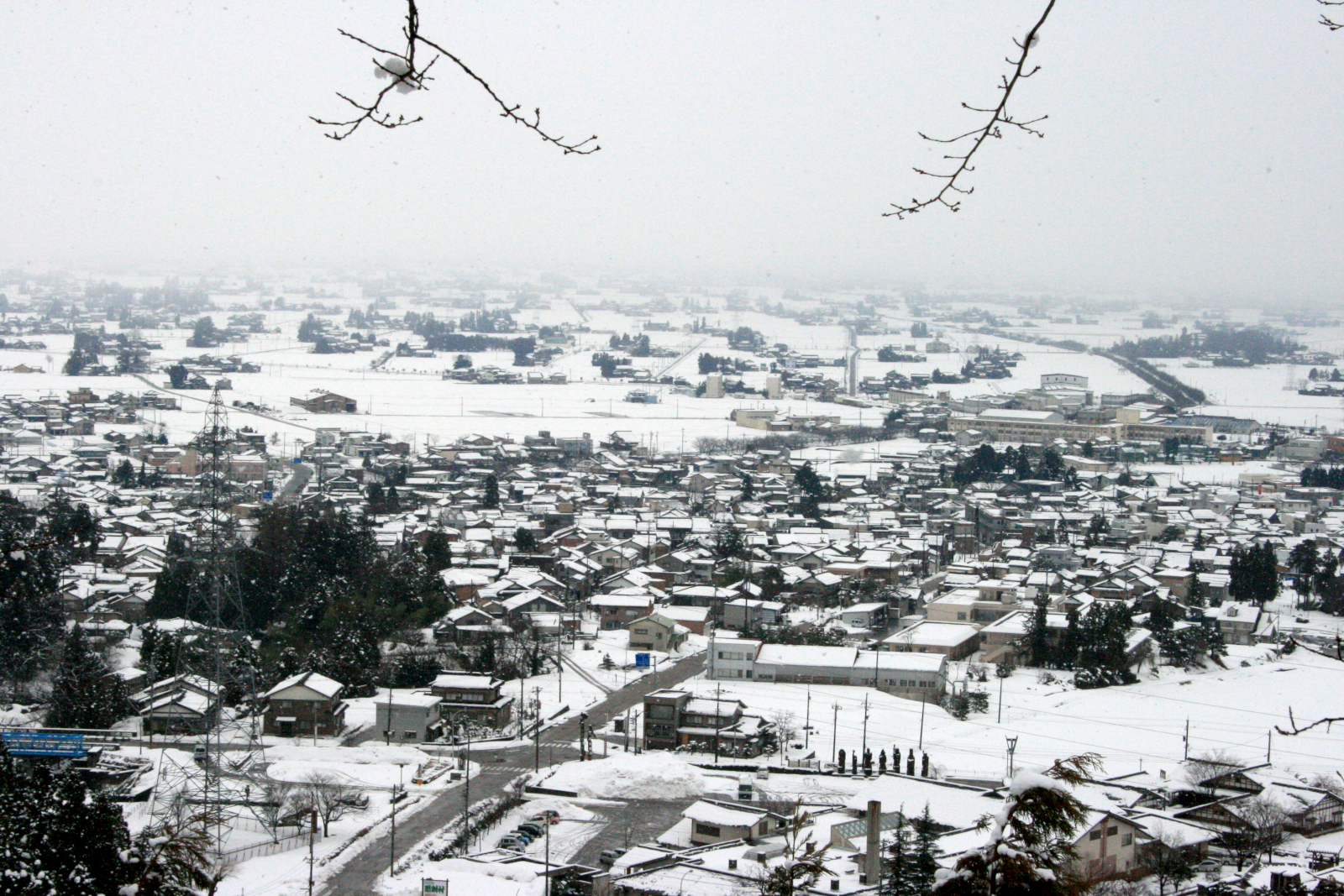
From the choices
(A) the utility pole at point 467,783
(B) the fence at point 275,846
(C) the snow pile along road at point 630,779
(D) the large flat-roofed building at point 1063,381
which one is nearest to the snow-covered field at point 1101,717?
(C) the snow pile along road at point 630,779

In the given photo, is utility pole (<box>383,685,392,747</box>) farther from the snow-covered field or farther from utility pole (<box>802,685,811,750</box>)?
utility pole (<box>802,685,811,750</box>)

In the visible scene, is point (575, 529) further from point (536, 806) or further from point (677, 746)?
point (536, 806)

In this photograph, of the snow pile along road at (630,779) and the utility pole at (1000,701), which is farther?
the utility pole at (1000,701)

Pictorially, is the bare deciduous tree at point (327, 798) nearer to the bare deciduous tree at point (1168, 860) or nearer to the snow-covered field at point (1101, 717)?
the snow-covered field at point (1101, 717)

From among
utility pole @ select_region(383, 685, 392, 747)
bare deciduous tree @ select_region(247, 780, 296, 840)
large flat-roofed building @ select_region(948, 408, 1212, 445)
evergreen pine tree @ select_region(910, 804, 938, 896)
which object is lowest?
utility pole @ select_region(383, 685, 392, 747)

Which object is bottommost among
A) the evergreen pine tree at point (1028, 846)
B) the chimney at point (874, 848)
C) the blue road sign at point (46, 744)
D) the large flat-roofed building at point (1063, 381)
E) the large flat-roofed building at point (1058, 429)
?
the blue road sign at point (46, 744)

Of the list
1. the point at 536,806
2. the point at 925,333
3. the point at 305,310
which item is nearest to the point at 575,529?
the point at 536,806

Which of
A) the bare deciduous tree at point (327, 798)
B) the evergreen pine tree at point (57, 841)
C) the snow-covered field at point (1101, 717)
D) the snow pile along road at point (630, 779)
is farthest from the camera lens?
the snow-covered field at point (1101, 717)

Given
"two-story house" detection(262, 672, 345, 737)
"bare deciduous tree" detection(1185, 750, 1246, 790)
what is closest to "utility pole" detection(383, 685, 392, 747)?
"two-story house" detection(262, 672, 345, 737)
